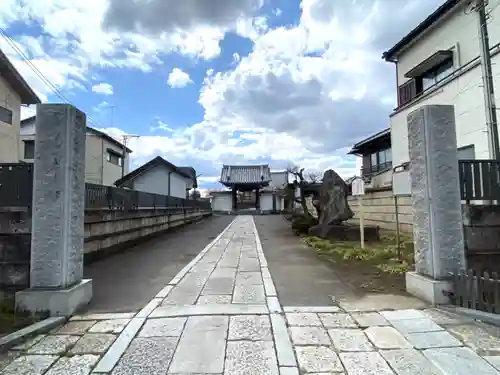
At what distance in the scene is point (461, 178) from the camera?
4809 mm

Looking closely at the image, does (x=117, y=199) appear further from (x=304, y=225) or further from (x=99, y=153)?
(x=99, y=153)

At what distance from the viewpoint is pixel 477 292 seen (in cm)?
404

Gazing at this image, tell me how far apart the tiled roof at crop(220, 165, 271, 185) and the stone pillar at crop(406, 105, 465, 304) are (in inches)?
1358

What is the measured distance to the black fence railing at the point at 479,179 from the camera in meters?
4.80

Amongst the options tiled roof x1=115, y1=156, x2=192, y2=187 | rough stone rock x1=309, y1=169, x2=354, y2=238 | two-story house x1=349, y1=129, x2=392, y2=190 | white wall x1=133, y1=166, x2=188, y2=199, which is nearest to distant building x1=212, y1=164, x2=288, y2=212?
white wall x1=133, y1=166, x2=188, y2=199

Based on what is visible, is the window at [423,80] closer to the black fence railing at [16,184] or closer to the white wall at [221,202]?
the black fence railing at [16,184]

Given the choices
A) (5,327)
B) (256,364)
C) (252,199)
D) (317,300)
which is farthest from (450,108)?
(252,199)

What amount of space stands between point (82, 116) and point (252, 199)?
141ft

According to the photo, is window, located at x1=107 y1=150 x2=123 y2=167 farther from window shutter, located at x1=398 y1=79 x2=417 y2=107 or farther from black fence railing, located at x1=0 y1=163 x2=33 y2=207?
black fence railing, located at x1=0 y1=163 x2=33 y2=207

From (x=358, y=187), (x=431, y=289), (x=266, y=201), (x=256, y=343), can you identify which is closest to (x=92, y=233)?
(x=256, y=343)

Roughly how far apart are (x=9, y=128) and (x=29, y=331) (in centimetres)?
1508

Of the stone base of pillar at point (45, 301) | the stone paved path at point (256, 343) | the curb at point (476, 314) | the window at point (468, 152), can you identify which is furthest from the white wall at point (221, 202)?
the curb at point (476, 314)

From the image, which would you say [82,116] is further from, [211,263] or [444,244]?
[444,244]

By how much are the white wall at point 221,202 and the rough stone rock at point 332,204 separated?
29.6 m
